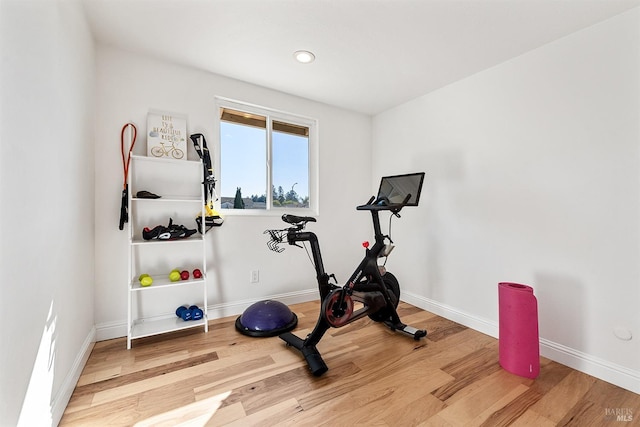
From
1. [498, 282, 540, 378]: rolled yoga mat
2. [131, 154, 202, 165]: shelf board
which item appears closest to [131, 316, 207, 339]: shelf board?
[131, 154, 202, 165]: shelf board

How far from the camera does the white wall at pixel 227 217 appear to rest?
2123 mm

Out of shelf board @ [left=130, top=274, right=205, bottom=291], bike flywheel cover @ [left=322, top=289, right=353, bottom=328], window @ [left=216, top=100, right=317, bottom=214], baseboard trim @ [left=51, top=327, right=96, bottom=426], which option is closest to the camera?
baseboard trim @ [left=51, top=327, right=96, bottom=426]

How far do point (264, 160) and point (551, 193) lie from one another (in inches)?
100

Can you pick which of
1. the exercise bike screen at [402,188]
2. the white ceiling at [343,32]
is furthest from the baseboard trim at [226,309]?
the white ceiling at [343,32]

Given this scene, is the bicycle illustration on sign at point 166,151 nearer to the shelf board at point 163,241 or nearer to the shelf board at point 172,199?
the shelf board at point 172,199

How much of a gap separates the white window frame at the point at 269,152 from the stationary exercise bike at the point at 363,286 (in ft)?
2.37

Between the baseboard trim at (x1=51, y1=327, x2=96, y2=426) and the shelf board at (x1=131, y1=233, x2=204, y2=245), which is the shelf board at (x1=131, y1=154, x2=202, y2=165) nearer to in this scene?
the shelf board at (x1=131, y1=233, x2=204, y2=245)

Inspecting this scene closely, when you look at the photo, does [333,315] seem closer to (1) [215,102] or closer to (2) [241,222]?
(2) [241,222]

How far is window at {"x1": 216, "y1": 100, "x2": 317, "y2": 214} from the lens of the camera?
2711 millimetres

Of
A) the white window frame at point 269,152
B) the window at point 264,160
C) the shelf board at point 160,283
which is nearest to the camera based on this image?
the shelf board at point 160,283

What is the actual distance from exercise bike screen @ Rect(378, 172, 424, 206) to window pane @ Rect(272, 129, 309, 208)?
1046 mm

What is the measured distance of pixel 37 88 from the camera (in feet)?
3.74

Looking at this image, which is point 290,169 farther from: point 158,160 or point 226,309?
point 226,309

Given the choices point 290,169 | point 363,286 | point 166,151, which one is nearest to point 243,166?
point 290,169
